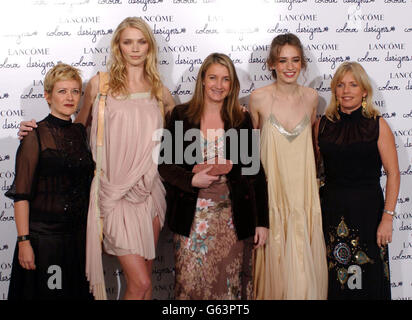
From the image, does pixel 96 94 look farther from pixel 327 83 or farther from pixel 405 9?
pixel 405 9

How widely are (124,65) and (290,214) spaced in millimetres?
1362

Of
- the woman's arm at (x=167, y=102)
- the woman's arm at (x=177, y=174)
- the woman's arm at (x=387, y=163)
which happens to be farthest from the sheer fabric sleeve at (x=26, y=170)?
the woman's arm at (x=387, y=163)

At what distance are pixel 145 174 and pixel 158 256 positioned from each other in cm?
92

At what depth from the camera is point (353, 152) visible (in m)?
2.74

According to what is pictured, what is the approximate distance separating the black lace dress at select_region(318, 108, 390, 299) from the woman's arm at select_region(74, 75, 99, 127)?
1.46m

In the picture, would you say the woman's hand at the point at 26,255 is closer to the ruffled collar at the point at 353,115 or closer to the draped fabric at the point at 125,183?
the draped fabric at the point at 125,183

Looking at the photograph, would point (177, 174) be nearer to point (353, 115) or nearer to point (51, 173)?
point (51, 173)

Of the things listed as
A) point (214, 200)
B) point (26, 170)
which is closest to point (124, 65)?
point (26, 170)

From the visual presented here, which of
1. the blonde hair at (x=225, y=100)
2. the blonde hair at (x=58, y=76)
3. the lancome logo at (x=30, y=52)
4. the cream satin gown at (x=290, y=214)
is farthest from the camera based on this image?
the lancome logo at (x=30, y=52)

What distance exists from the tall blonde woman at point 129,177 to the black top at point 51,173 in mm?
120

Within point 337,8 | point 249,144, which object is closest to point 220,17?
point 337,8

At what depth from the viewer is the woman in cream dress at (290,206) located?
276 cm

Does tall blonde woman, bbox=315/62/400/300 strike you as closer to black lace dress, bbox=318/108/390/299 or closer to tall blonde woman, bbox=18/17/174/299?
black lace dress, bbox=318/108/390/299

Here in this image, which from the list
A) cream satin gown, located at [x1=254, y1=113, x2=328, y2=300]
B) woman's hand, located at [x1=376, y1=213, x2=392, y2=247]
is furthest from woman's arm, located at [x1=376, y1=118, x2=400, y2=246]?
cream satin gown, located at [x1=254, y1=113, x2=328, y2=300]
